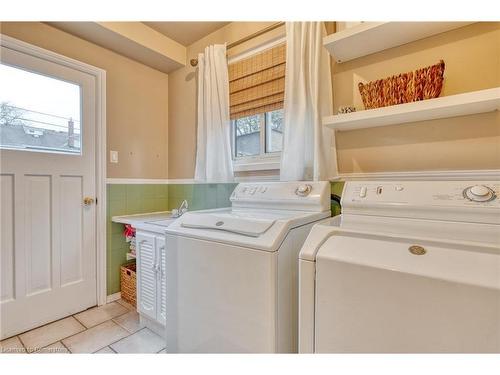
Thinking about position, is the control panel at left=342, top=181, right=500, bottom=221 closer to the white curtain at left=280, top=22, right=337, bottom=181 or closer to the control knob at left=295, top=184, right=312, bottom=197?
the control knob at left=295, top=184, right=312, bottom=197

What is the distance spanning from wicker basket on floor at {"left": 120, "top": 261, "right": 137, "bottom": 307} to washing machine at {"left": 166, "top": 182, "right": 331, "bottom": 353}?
38.1 inches

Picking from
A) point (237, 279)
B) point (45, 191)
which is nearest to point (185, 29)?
point (45, 191)

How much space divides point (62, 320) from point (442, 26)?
3140mm

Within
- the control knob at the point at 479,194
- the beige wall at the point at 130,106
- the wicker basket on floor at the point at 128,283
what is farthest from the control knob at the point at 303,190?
the beige wall at the point at 130,106

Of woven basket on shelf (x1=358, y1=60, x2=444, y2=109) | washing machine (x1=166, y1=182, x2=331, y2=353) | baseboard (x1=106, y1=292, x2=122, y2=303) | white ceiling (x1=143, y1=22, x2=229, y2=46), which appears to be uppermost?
white ceiling (x1=143, y1=22, x2=229, y2=46)

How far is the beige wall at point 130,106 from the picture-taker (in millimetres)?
2039

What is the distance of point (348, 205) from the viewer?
110cm

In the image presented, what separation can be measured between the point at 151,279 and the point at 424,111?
76.4 inches

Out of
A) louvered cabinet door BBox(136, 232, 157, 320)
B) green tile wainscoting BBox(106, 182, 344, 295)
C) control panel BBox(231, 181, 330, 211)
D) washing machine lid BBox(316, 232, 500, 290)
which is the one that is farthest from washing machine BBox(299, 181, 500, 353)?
green tile wainscoting BBox(106, 182, 344, 295)

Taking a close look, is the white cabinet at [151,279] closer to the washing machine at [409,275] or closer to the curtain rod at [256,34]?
the washing machine at [409,275]

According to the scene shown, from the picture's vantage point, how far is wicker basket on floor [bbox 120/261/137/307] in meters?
2.14

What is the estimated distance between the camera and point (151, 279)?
5.87 ft

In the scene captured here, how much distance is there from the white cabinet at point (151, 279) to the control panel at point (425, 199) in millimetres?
1271

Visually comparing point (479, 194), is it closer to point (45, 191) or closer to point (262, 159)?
point (262, 159)
